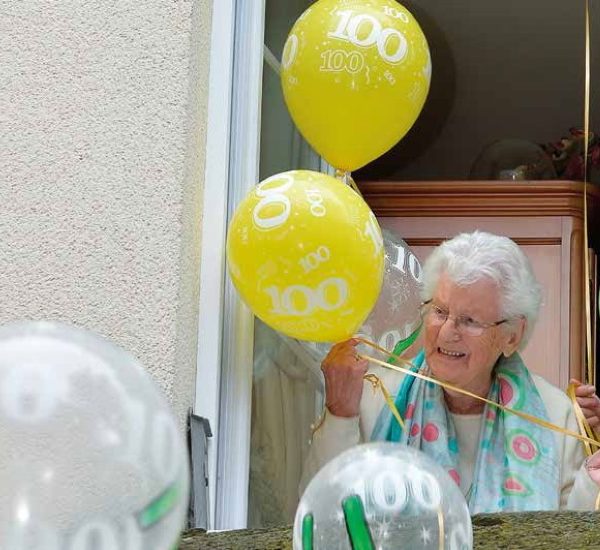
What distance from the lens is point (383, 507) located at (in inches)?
76.8

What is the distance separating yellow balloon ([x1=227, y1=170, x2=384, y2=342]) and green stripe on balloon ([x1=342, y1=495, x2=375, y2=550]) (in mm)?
945

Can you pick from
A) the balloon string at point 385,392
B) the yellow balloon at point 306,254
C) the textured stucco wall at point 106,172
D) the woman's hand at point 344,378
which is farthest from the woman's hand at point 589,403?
the textured stucco wall at point 106,172

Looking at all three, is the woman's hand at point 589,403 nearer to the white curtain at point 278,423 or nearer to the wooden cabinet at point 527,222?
the white curtain at point 278,423

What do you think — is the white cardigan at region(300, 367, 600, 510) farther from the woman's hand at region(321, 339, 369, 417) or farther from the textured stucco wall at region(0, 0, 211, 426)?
the textured stucco wall at region(0, 0, 211, 426)

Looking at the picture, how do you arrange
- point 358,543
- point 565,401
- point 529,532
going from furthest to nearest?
point 565,401, point 529,532, point 358,543

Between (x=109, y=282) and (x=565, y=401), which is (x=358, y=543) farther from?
(x=565, y=401)

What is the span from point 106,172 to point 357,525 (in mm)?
1215

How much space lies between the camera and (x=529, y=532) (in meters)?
2.55

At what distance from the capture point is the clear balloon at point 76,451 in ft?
5.63

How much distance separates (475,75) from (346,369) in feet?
10.2

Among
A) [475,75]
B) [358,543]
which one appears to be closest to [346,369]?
[358,543]

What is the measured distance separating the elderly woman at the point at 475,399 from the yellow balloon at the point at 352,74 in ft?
1.06

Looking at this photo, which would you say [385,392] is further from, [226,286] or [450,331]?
[226,286]

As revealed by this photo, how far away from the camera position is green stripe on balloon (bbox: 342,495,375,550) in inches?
76.6
